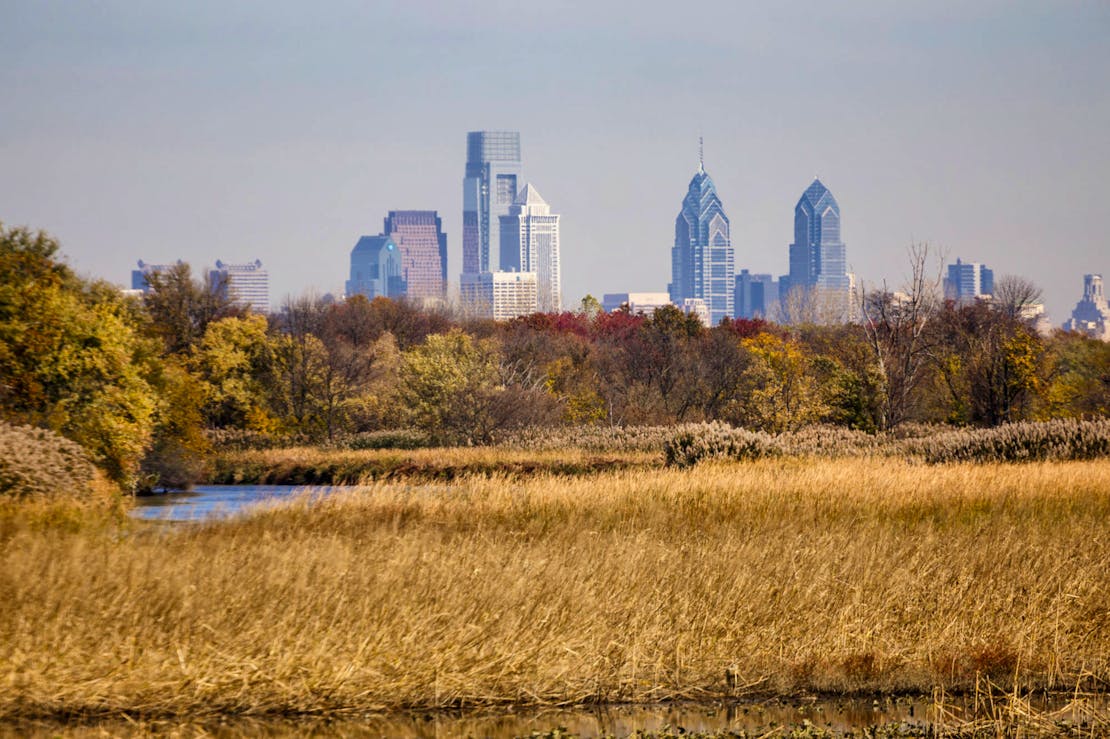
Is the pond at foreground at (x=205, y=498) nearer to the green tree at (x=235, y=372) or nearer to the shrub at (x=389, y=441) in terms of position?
the shrub at (x=389, y=441)

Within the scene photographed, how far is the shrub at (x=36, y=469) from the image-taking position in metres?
20.3

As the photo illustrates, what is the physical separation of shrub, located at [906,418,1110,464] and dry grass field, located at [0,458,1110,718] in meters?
13.4

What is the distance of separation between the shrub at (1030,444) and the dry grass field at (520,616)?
44.1 ft

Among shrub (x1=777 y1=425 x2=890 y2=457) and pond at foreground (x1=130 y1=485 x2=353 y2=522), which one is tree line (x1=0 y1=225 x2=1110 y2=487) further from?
shrub (x1=777 y1=425 x2=890 y2=457)

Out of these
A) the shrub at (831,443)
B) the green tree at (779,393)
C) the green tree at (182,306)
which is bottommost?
the shrub at (831,443)

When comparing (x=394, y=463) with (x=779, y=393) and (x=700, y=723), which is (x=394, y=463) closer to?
(x=779, y=393)

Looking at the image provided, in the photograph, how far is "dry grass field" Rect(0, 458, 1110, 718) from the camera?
1194 cm

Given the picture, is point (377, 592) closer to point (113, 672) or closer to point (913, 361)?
point (113, 672)

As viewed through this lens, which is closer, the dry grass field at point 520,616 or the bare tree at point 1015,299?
the dry grass field at point 520,616

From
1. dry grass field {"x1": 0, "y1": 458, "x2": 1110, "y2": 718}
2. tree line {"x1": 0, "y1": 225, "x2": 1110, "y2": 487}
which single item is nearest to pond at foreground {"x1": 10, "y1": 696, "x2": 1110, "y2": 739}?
dry grass field {"x1": 0, "y1": 458, "x2": 1110, "y2": 718}

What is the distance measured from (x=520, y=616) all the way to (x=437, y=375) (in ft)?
143

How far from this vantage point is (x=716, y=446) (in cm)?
3306

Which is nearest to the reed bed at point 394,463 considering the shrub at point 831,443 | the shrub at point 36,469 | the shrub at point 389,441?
the shrub at point 389,441

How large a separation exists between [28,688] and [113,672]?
2.31ft
